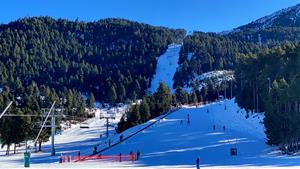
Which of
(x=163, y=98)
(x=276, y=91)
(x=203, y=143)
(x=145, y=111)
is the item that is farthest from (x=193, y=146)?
(x=163, y=98)

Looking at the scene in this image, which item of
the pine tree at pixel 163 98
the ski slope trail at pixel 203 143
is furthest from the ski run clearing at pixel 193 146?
the pine tree at pixel 163 98

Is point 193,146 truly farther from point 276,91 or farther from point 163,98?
point 163,98

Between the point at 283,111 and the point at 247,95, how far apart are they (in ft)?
115

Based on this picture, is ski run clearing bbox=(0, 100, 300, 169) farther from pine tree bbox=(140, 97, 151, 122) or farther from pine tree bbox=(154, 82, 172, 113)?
pine tree bbox=(154, 82, 172, 113)

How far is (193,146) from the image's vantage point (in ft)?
201

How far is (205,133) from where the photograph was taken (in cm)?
7312

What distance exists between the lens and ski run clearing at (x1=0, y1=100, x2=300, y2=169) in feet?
142

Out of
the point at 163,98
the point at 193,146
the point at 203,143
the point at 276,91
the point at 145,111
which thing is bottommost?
the point at 193,146

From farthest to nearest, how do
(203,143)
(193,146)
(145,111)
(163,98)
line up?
(163,98), (145,111), (203,143), (193,146)

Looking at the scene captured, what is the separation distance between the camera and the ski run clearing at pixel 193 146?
43219 millimetres

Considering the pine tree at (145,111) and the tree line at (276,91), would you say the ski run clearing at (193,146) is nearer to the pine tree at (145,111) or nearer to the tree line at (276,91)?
the tree line at (276,91)

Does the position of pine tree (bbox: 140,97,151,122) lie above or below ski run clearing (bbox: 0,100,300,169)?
above

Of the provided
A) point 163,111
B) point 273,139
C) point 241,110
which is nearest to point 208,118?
point 241,110

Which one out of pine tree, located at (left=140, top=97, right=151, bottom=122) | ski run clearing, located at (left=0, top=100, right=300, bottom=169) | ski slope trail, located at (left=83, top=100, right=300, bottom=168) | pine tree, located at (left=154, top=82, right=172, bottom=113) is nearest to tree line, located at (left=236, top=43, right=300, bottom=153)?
ski slope trail, located at (left=83, top=100, right=300, bottom=168)
